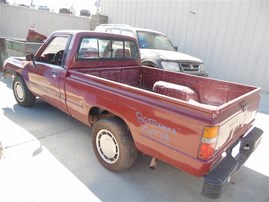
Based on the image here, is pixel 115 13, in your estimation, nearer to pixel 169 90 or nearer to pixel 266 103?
pixel 266 103

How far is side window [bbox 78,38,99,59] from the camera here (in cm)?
348

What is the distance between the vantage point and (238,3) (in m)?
8.05

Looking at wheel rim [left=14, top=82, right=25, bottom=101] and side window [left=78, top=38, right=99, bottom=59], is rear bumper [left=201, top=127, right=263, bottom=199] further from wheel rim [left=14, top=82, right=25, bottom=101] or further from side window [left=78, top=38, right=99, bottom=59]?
wheel rim [left=14, top=82, right=25, bottom=101]

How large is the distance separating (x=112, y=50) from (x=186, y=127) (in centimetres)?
242

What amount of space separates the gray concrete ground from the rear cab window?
1.43m

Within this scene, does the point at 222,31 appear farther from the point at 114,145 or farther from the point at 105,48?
the point at 114,145

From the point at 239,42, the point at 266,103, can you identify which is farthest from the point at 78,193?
the point at 239,42

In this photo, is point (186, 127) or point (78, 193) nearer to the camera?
point (186, 127)

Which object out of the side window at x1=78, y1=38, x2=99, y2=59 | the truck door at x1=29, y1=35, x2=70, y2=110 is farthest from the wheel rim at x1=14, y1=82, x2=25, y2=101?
the side window at x1=78, y1=38, x2=99, y2=59

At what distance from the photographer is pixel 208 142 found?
1.95 m

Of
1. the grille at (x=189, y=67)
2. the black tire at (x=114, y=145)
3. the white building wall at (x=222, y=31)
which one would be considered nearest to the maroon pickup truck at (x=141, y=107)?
the black tire at (x=114, y=145)

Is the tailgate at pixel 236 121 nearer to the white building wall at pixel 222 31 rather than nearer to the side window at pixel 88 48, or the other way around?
the side window at pixel 88 48

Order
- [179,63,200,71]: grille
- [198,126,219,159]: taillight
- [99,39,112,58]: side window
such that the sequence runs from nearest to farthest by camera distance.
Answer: [198,126,219,159]: taillight < [99,39,112,58]: side window < [179,63,200,71]: grille

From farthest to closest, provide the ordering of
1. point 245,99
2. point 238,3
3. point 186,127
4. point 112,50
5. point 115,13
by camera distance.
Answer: point 115,13 → point 238,3 → point 112,50 → point 245,99 → point 186,127
